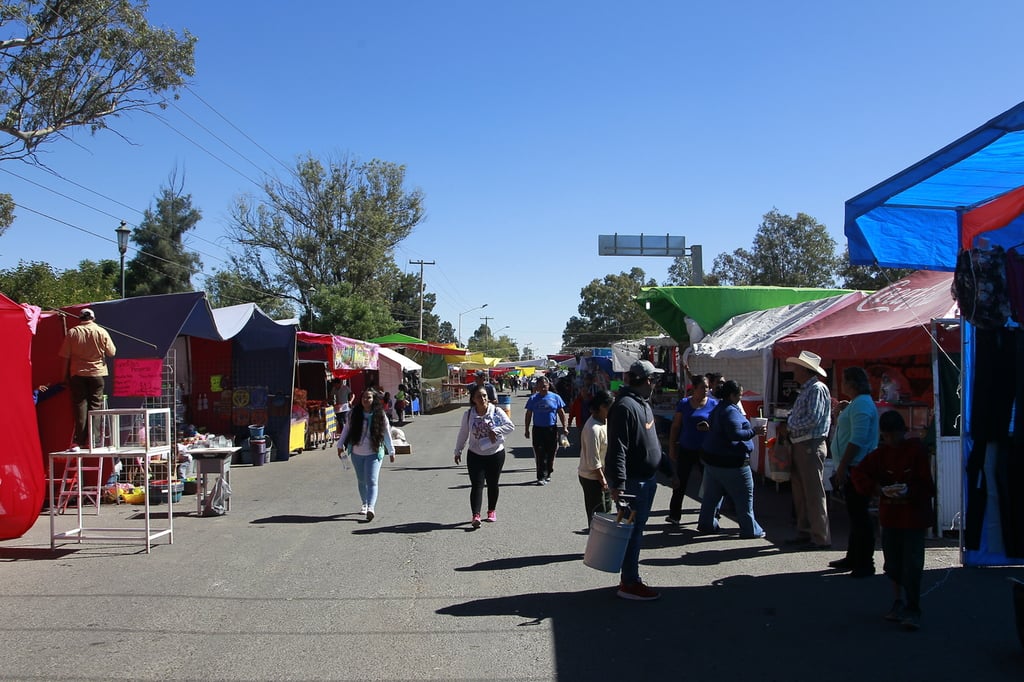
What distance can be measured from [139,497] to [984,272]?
10.8 m

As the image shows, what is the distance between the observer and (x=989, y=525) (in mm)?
6227

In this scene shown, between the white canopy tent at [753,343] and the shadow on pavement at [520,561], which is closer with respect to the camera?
the shadow on pavement at [520,561]

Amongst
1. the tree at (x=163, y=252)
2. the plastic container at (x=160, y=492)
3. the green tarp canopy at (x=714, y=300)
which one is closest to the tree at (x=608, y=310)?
the tree at (x=163, y=252)

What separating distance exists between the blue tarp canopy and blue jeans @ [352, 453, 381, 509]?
584 centimetres

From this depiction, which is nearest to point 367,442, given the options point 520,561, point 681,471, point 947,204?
point 520,561

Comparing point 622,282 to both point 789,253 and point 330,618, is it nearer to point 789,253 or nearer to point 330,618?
point 789,253

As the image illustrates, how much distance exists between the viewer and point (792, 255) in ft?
177

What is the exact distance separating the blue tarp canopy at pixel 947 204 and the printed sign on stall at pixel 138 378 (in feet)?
28.4

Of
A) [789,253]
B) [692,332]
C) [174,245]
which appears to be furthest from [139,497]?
[789,253]

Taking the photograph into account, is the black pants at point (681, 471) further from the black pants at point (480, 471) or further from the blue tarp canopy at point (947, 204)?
the blue tarp canopy at point (947, 204)

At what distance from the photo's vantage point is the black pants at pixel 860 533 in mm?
6457

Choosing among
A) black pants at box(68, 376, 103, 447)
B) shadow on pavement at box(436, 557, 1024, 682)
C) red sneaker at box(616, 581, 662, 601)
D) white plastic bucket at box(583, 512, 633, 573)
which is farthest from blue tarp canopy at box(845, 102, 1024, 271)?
black pants at box(68, 376, 103, 447)

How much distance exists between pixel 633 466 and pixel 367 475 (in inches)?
177

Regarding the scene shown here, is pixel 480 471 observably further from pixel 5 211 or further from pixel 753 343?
pixel 5 211
